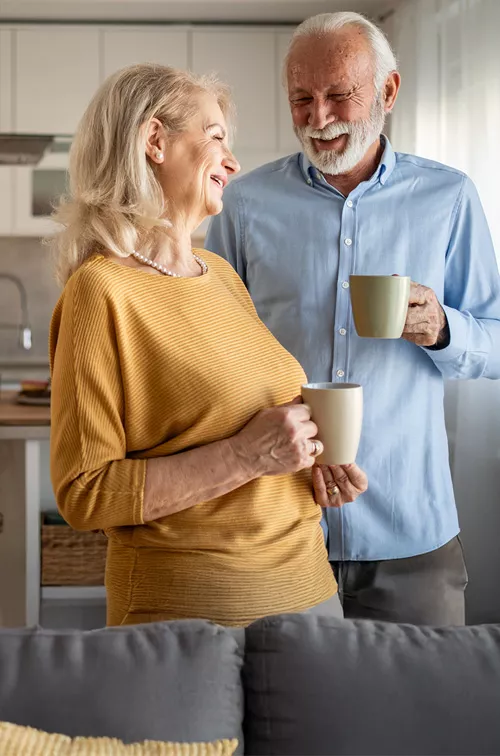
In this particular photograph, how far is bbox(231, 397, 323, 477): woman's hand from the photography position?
1289 mm

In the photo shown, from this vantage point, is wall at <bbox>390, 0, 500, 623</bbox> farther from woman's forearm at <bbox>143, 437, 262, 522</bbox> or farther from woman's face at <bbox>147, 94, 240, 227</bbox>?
woman's forearm at <bbox>143, 437, 262, 522</bbox>

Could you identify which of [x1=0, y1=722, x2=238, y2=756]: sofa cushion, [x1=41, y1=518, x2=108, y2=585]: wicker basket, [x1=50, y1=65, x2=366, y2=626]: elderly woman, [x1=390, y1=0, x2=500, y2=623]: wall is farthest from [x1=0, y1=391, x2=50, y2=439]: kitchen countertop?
[x1=0, y1=722, x2=238, y2=756]: sofa cushion

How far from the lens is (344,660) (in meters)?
1.15

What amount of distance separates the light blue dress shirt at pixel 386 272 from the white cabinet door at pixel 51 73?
329 centimetres

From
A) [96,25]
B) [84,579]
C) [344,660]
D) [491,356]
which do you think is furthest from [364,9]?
[344,660]

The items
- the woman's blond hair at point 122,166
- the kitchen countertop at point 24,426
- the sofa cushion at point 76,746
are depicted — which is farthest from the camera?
the kitchen countertop at point 24,426

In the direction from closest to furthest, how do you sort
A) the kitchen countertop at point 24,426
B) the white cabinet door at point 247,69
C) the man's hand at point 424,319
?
the man's hand at point 424,319 < the kitchen countertop at point 24,426 < the white cabinet door at point 247,69

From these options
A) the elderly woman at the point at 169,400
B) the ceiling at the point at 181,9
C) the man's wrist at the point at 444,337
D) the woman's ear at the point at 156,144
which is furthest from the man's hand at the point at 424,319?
the ceiling at the point at 181,9

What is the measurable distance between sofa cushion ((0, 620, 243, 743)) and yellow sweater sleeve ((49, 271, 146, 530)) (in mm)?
182

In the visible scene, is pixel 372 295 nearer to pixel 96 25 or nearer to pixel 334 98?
pixel 334 98

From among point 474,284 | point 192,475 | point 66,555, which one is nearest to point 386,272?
point 474,284

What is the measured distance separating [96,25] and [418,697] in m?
4.39

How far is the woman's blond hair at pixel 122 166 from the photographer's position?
1.37 metres

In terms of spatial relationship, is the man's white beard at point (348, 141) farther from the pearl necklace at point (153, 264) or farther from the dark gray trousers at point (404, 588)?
the dark gray trousers at point (404, 588)
